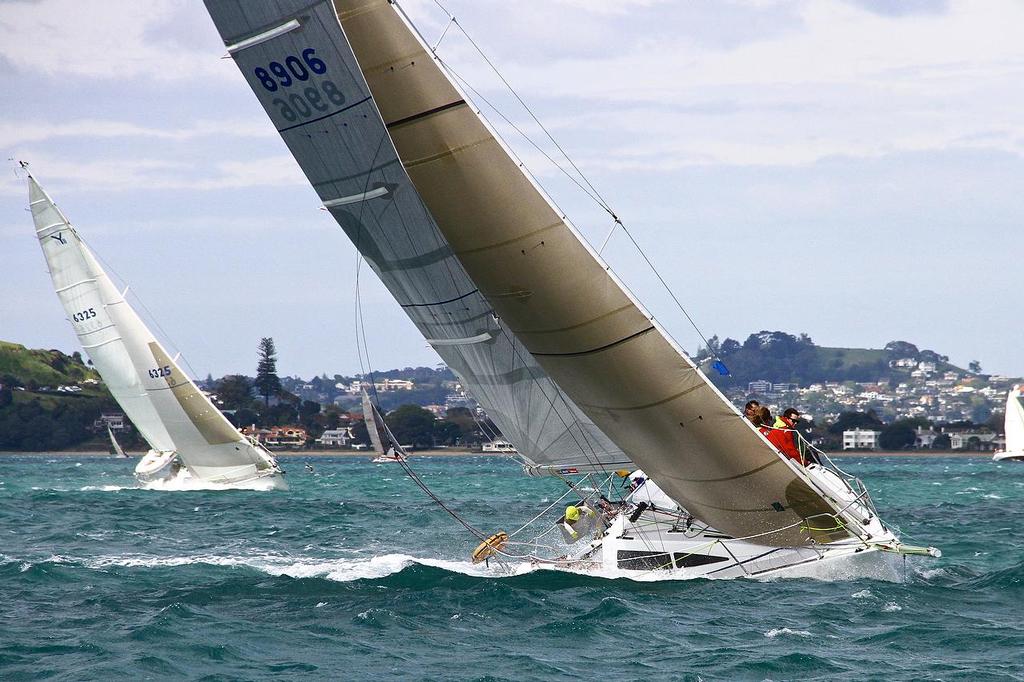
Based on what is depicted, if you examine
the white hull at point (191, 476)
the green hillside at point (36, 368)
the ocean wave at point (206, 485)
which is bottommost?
the ocean wave at point (206, 485)

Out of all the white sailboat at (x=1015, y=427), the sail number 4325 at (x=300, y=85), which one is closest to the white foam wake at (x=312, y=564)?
the sail number 4325 at (x=300, y=85)

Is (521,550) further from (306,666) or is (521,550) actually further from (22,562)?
(306,666)

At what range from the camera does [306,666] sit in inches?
449

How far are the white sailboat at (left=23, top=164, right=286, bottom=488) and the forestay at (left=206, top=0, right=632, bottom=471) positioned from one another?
74.0 feet

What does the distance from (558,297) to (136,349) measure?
→ 27.2 metres

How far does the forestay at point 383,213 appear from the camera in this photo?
14.4m

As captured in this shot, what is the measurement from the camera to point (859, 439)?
136250 mm

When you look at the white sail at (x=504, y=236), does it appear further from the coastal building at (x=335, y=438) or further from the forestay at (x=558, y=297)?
the coastal building at (x=335, y=438)

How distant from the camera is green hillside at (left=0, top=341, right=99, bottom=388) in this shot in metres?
128

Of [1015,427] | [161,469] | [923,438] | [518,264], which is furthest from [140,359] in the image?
[923,438]

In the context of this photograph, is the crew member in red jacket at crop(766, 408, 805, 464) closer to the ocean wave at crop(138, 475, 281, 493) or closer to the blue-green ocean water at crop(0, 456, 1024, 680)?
the blue-green ocean water at crop(0, 456, 1024, 680)

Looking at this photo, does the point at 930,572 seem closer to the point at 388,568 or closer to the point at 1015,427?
the point at 388,568

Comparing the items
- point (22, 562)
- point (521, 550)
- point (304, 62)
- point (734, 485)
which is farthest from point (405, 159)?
point (22, 562)

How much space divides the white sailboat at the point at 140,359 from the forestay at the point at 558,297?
2530 cm
